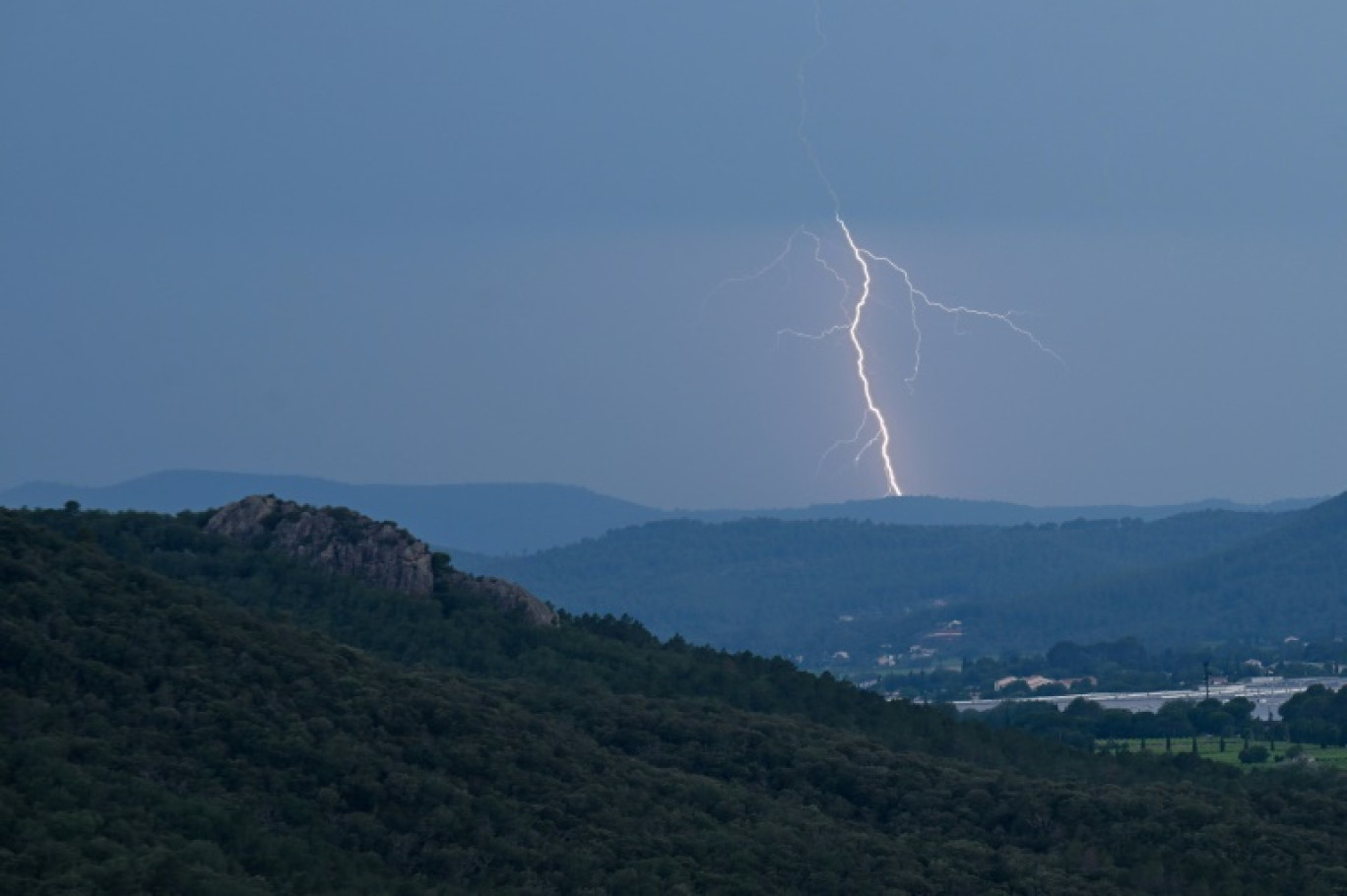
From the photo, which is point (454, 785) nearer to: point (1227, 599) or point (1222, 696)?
point (1222, 696)

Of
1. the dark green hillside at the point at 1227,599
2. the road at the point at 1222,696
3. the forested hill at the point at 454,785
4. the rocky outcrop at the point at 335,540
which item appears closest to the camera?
the forested hill at the point at 454,785

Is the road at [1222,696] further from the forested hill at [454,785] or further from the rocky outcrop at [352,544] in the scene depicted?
the forested hill at [454,785]

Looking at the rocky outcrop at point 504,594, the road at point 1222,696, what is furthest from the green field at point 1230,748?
the rocky outcrop at point 504,594

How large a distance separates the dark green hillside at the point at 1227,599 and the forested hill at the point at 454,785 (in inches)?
4392

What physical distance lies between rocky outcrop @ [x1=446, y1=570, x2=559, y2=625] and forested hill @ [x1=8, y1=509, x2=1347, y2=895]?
6.42m

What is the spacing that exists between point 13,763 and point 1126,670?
108m

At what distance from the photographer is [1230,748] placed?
7419 centimetres

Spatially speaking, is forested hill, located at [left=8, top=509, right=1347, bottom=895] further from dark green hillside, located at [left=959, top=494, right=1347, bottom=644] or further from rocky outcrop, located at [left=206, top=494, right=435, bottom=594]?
dark green hillside, located at [left=959, top=494, right=1347, bottom=644]

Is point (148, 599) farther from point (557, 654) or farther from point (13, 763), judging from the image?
point (557, 654)

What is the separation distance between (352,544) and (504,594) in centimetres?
431

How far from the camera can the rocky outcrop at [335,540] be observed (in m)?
60.2

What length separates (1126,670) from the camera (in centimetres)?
13438

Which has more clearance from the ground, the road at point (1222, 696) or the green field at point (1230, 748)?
the road at point (1222, 696)

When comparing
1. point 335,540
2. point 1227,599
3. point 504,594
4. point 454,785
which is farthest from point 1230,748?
point 1227,599
